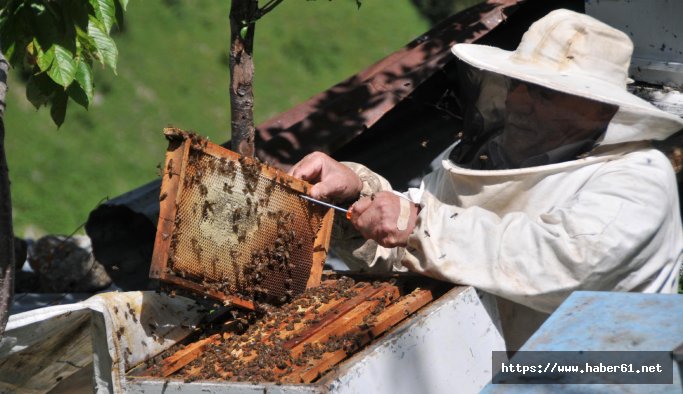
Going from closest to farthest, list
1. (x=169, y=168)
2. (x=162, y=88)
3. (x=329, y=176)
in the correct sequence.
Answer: (x=169, y=168) < (x=329, y=176) < (x=162, y=88)

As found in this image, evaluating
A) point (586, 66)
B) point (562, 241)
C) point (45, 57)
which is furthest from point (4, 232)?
point (586, 66)

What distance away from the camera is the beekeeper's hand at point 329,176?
3367 mm

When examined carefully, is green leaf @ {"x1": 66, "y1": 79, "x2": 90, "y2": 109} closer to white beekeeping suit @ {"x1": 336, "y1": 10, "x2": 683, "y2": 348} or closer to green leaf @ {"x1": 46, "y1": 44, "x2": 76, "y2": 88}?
green leaf @ {"x1": 46, "y1": 44, "x2": 76, "y2": 88}

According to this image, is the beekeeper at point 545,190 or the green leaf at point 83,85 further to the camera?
the green leaf at point 83,85

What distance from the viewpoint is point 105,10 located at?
9.64ft

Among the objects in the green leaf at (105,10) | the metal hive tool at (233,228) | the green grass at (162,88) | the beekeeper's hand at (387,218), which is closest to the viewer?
the metal hive tool at (233,228)

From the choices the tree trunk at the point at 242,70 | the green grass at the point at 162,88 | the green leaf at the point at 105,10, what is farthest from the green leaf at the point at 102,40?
the green grass at the point at 162,88

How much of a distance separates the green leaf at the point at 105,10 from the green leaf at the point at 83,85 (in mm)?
166

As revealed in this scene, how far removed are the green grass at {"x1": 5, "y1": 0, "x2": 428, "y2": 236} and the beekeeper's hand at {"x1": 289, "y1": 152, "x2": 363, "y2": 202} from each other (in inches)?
167

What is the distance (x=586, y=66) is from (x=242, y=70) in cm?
144

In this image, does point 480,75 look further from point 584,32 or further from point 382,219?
point 382,219

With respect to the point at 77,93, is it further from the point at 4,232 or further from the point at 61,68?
the point at 4,232

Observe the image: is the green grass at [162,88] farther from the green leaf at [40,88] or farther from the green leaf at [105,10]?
the green leaf at [105,10]

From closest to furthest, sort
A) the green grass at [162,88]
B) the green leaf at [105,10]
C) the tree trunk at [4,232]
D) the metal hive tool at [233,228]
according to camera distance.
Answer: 1. the tree trunk at [4,232]
2. the metal hive tool at [233,228]
3. the green leaf at [105,10]
4. the green grass at [162,88]
